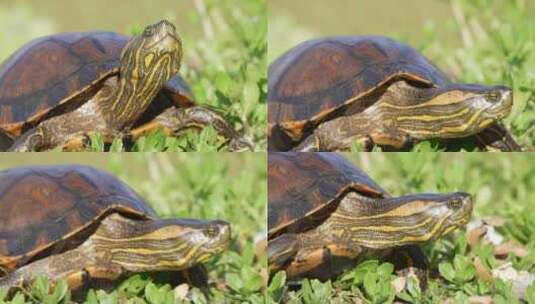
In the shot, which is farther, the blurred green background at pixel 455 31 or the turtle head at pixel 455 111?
the blurred green background at pixel 455 31

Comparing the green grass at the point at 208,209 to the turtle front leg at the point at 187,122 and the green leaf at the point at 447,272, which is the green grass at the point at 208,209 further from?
the green leaf at the point at 447,272

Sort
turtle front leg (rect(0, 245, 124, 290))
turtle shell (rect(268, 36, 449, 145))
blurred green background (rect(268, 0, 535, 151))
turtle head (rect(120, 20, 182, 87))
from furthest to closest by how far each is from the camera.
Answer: blurred green background (rect(268, 0, 535, 151))
turtle shell (rect(268, 36, 449, 145))
turtle head (rect(120, 20, 182, 87))
turtle front leg (rect(0, 245, 124, 290))

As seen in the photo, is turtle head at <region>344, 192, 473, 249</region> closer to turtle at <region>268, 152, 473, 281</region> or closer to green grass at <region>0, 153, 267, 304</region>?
turtle at <region>268, 152, 473, 281</region>

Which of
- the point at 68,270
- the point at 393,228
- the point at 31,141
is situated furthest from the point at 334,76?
the point at 68,270

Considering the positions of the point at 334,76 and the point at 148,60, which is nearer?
the point at 148,60

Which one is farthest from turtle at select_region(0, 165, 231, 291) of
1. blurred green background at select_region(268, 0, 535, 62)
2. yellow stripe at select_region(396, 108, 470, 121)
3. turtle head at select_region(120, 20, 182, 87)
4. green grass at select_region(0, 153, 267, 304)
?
blurred green background at select_region(268, 0, 535, 62)

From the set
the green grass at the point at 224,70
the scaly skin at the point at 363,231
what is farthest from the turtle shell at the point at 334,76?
the scaly skin at the point at 363,231

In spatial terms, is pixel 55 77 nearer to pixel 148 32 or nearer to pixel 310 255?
pixel 148 32
